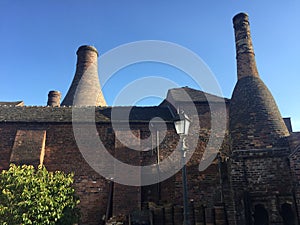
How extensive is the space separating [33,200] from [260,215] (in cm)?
774

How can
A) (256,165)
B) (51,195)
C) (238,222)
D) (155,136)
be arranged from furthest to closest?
(155,136), (51,195), (256,165), (238,222)

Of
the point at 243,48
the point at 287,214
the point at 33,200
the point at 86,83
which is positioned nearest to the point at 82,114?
the point at 33,200

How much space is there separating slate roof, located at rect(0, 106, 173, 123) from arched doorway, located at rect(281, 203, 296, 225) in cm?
926

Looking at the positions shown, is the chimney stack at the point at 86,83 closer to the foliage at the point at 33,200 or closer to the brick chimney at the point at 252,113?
the foliage at the point at 33,200

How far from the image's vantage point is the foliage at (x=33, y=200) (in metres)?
10.1

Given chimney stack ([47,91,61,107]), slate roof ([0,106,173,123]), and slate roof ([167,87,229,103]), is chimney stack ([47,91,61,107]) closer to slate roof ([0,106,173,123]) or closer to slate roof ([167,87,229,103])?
slate roof ([0,106,173,123])

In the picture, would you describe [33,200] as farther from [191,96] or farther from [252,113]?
[191,96]

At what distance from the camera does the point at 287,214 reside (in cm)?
805

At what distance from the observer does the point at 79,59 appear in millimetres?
28188

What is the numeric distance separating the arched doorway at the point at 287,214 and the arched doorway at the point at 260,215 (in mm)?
443

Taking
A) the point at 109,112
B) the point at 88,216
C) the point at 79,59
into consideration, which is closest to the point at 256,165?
the point at 88,216

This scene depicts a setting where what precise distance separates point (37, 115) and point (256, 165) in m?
13.1

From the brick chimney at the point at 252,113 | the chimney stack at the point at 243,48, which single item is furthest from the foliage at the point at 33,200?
the chimney stack at the point at 243,48

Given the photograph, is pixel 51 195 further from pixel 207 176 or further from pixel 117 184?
pixel 207 176
